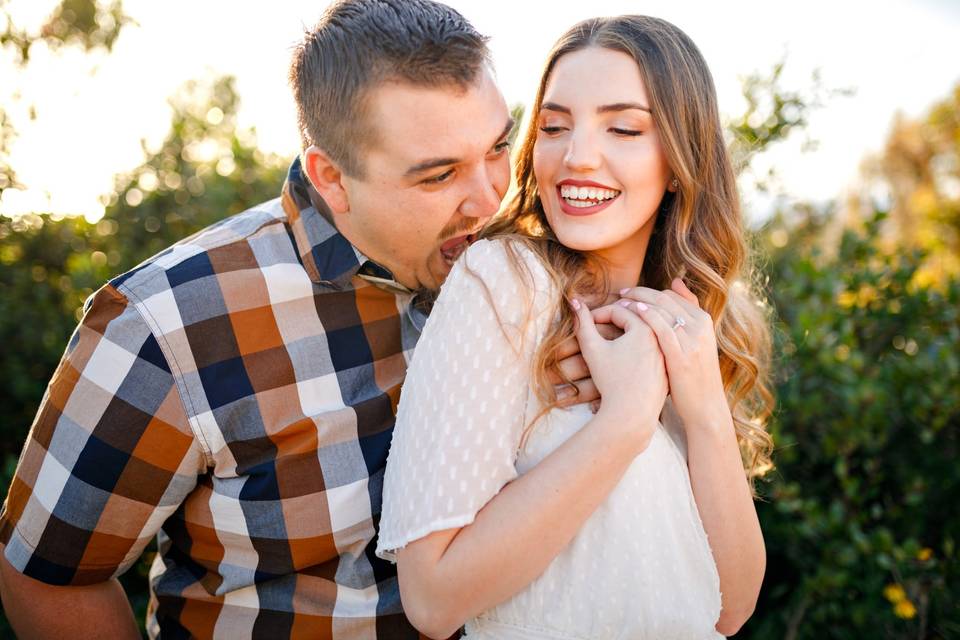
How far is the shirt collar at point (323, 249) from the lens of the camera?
203 cm

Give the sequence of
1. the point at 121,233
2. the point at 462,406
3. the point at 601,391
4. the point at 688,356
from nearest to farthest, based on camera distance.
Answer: the point at 462,406, the point at 601,391, the point at 688,356, the point at 121,233

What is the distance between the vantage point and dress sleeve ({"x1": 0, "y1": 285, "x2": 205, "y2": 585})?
5.91 ft

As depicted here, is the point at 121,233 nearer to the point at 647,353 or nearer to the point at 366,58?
the point at 366,58

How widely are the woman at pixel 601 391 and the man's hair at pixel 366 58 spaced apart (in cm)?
27

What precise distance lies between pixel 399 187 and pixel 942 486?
9.07ft

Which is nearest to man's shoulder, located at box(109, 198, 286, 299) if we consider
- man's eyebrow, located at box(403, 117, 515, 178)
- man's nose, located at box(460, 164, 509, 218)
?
man's eyebrow, located at box(403, 117, 515, 178)

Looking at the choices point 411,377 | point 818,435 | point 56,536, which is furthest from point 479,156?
point 818,435

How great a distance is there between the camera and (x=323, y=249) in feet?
6.73

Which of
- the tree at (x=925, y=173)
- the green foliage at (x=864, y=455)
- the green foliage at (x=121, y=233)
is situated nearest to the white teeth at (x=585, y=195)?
the green foliage at (x=864, y=455)

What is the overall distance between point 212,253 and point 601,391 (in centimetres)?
109

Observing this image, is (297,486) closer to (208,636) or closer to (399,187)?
(208,636)

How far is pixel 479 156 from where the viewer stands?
2.07 m

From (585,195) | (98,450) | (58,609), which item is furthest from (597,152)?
(58,609)

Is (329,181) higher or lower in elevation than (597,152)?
lower
